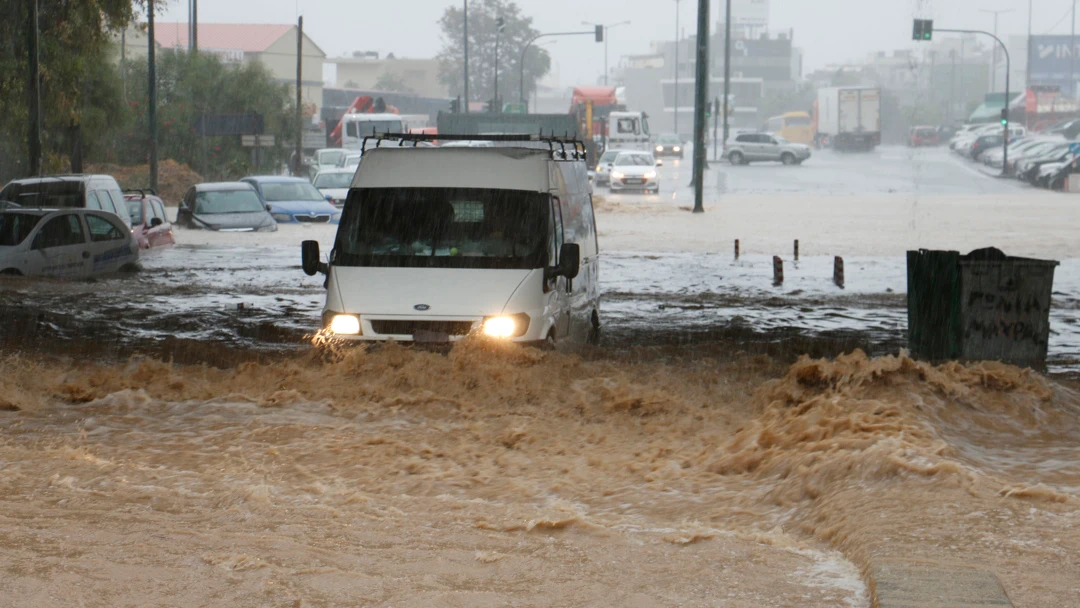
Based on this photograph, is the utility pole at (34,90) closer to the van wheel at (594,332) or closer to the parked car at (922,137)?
the van wheel at (594,332)

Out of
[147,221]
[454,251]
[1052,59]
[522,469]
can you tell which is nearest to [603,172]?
[147,221]

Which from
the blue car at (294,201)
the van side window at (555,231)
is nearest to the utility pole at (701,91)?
A: the blue car at (294,201)

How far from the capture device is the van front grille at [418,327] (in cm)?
956

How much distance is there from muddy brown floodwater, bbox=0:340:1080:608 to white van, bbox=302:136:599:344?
28cm

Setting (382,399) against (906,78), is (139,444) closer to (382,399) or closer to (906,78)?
(382,399)

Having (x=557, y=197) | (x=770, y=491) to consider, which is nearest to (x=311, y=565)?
(x=770, y=491)

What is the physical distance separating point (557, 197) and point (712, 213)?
1003 inches

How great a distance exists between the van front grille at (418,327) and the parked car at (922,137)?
266ft

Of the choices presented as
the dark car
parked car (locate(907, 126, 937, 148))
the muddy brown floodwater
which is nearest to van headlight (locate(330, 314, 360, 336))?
the muddy brown floodwater

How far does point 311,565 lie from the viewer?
20.1 ft

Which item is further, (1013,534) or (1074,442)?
(1074,442)

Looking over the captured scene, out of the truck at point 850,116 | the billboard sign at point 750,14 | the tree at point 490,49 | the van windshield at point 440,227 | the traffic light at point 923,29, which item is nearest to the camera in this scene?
the van windshield at point 440,227

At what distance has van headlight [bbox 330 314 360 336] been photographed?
9724mm

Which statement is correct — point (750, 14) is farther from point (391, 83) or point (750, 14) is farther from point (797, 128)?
point (797, 128)
